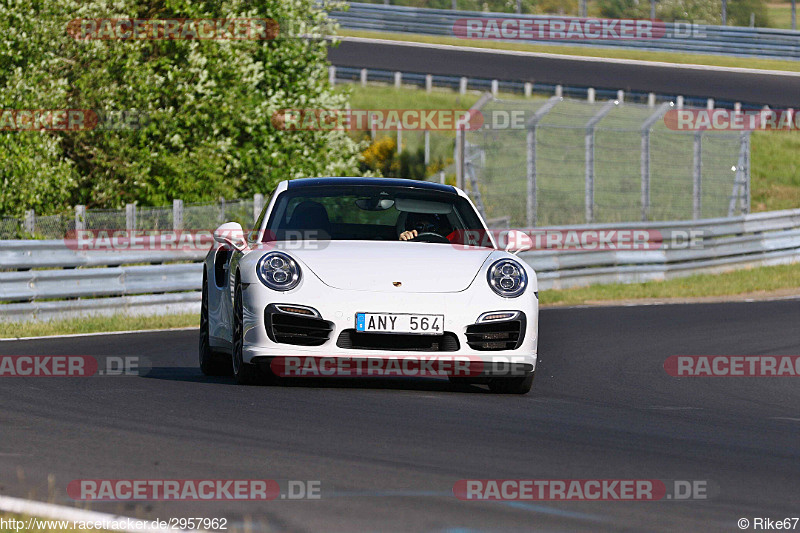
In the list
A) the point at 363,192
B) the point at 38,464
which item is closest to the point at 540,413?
the point at 363,192

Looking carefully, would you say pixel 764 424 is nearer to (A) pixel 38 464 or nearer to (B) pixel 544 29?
(A) pixel 38 464

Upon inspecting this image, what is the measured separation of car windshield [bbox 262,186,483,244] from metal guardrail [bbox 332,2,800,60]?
106ft

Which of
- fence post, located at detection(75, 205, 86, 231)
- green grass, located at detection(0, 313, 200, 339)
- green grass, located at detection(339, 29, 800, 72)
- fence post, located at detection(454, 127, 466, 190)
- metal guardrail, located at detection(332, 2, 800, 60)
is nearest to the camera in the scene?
green grass, located at detection(0, 313, 200, 339)

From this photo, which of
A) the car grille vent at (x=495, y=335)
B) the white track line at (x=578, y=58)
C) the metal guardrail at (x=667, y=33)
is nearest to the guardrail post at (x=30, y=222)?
the car grille vent at (x=495, y=335)

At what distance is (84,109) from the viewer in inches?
908

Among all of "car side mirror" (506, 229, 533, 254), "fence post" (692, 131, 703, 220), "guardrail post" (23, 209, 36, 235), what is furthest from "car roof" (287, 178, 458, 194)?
"fence post" (692, 131, 703, 220)

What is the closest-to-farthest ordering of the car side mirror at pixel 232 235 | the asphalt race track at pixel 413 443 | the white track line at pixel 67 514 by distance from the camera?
the white track line at pixel 67 514 < the asphalt race track at pixel 413 443 < the car side mirror at pixel 232 235

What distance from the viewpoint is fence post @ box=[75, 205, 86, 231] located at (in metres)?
17.2

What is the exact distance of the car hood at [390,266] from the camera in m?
8.41

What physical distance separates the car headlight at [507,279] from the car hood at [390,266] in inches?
4.0

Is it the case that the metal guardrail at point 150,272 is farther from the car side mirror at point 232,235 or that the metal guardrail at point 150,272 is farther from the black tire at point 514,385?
the black tire at point 514,385

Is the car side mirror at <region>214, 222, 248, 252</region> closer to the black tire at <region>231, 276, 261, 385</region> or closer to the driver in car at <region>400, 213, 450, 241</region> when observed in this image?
the black tire at <region>231, 276, 261, 385</region>

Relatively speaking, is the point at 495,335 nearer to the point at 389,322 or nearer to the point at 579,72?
the point at 389,322

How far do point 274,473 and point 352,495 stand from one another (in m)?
0.53
